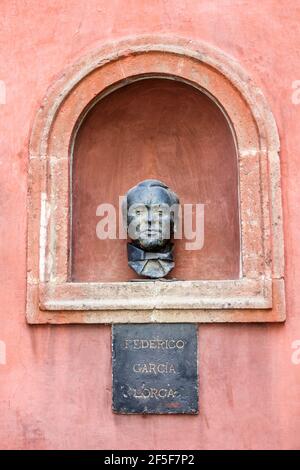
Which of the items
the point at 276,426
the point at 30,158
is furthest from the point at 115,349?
the point at 30,158

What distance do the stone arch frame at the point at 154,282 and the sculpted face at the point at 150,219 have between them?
0.34 metres

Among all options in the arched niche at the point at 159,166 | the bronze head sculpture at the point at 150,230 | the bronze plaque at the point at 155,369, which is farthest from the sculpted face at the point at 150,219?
the bronze plaque at the point at 155,369

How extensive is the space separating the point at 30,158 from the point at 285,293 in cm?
195

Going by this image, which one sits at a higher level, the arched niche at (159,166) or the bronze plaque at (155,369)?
the arched niche at (159,166)

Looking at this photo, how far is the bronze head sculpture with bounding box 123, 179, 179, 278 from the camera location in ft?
14.8

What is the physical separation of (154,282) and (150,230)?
1.24 ft

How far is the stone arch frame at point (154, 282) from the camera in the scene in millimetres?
4258

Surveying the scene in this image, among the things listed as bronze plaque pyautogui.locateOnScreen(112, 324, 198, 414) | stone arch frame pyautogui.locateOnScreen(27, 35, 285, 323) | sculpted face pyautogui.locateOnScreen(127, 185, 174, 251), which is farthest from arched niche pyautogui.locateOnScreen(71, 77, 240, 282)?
bronze plaque pyautogui.locateOnScreen(112, 324, 198, 414)

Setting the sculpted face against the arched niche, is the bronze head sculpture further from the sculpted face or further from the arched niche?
the arched niche

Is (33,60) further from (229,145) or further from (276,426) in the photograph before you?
(276,426)

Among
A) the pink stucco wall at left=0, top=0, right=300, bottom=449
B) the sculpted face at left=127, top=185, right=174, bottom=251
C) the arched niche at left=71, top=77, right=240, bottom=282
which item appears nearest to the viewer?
the pink stucco wall at left=0, top=0, right=300, bottom=449

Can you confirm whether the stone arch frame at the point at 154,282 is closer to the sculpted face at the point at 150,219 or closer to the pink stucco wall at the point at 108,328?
the pink stucco wall at the point at 108,328

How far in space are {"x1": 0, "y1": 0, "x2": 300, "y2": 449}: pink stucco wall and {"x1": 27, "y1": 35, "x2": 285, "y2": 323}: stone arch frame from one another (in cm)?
8

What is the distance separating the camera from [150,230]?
177 inches
